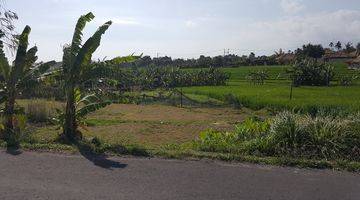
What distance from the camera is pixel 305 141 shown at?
29.0 feet

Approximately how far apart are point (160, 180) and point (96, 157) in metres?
1.86

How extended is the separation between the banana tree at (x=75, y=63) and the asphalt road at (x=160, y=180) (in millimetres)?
3300

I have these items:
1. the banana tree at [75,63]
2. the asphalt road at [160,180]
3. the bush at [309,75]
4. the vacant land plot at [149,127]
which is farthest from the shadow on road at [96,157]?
the bush at [309,75]

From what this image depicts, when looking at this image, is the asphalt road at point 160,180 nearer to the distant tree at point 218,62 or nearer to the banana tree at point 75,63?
the banana tree at point 75,63

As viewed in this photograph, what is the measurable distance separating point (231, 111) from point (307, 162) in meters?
20.1

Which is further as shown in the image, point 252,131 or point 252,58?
point 252,58

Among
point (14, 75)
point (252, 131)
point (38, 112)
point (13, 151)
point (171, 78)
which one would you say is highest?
point (14, 75)

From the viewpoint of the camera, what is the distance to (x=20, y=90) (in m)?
12.7

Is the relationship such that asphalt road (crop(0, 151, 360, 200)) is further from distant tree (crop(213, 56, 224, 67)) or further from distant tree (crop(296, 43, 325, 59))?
distant tree (crop(296, 43, 325, 59))

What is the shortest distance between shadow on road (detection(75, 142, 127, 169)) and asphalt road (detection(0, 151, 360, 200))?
0.02 m

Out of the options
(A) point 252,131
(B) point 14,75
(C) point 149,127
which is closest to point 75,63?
(B) point 14,75

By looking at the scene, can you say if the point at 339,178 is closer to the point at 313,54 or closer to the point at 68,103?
the point at 68,103

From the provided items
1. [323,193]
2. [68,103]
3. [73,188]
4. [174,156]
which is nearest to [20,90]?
[68,103]

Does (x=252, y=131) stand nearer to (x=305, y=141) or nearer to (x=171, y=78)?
(x=305, y=141)
